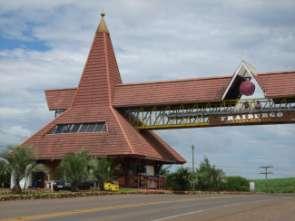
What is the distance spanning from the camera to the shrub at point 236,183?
8465 cm

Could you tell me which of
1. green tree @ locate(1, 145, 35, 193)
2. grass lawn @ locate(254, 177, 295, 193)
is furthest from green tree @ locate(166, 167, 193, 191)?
green tree @ locate(1, 145, 35, 193)

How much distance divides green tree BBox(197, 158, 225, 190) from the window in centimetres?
1544

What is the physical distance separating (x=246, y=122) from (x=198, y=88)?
6318 millimetres

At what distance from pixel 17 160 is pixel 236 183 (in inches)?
1895

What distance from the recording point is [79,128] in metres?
70.4

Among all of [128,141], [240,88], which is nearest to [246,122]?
[240,88]

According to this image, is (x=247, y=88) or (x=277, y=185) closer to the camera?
(x=247, y=88)

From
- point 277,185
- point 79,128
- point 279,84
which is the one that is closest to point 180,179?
point 79,128

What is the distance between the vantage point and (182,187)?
243 ft

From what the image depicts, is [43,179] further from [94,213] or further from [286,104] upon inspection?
[94,213]

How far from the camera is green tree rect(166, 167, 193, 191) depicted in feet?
244

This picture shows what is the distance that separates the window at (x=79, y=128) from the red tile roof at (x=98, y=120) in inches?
17.3

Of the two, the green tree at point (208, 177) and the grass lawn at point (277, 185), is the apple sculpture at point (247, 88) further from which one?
the grass lawn at point (277, 185)

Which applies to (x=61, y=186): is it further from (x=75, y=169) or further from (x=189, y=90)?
(x=189, y=90)
